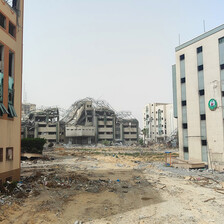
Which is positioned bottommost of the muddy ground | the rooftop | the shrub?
the muddy ground

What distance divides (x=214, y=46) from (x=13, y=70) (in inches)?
1064

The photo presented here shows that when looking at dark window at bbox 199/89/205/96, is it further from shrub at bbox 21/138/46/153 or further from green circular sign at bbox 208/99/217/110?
shrub at bbox 21/138/46/153

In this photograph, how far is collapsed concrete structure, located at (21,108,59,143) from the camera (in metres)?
109

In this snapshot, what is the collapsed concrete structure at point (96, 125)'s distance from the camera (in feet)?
361

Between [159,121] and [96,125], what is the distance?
156ft

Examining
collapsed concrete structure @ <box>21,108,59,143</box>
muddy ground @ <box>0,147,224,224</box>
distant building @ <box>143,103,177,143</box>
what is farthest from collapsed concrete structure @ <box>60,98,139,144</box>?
muddy ground @ <box>0,147,224,224</box>

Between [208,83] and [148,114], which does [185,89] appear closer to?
[208,83]

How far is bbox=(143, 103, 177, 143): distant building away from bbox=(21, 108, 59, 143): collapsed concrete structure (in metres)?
55.1

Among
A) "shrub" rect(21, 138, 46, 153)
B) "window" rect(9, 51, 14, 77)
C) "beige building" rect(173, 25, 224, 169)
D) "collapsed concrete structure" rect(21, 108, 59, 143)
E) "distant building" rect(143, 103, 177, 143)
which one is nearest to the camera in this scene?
"window" rect(9, 51, 14, 77)

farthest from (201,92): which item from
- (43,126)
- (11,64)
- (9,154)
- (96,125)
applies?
(43,126)

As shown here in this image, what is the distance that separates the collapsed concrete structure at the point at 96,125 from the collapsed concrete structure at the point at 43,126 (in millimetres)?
4590

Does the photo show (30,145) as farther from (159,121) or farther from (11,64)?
(159,121)

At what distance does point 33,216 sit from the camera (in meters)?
13.2

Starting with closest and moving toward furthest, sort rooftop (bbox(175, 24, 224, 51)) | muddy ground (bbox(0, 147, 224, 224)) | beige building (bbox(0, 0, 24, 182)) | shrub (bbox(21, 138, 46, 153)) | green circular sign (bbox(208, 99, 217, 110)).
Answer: muddy ground (bbox(0, 147, 224, 224)) → beige building (bbox(0, 0, 24, 182)) → green circular sign (bbox(208, 99, 217, 110)) → rooftop (bbox(175, 24, 224, 51)) → shrub (bbox(21, 138, 46, 153))
